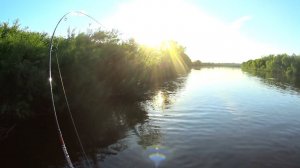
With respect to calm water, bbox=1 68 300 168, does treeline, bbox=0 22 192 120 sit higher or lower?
higher

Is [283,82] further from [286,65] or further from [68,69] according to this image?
[286,65]

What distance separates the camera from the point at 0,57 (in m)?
21.7

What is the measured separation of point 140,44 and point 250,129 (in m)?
26.8

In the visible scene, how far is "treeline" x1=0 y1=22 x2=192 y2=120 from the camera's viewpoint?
71.2ft

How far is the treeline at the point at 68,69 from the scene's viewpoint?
71.2ft

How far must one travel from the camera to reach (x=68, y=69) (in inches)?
1096

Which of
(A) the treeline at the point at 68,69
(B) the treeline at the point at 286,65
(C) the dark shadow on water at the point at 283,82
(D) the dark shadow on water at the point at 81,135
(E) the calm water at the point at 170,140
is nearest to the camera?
(E) the calm water at the point at 170,140

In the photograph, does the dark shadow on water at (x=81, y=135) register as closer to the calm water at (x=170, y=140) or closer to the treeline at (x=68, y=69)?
the calm water at (x=170, y=140)

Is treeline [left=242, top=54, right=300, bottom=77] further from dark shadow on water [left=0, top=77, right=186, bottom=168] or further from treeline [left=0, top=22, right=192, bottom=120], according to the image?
dark shadow on water [left=0, top=77, right=186, bottom=168]

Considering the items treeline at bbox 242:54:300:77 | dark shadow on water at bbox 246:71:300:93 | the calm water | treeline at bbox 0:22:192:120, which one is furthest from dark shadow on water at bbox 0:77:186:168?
treeline at bbox 242:54:300:77

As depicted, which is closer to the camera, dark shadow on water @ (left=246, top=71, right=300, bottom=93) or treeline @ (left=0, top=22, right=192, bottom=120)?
treeline @ (left=0, top=22, right=192, bottom=120)

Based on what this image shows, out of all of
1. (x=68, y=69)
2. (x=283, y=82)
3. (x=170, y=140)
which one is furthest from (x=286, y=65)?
(x=170, y=140)

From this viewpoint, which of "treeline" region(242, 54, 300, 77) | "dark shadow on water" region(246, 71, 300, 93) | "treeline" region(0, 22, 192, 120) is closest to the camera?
"treeline" region(0, 22, 192, 120)

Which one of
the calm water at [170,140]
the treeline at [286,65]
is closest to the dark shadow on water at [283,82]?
the calm water at [170,140]
